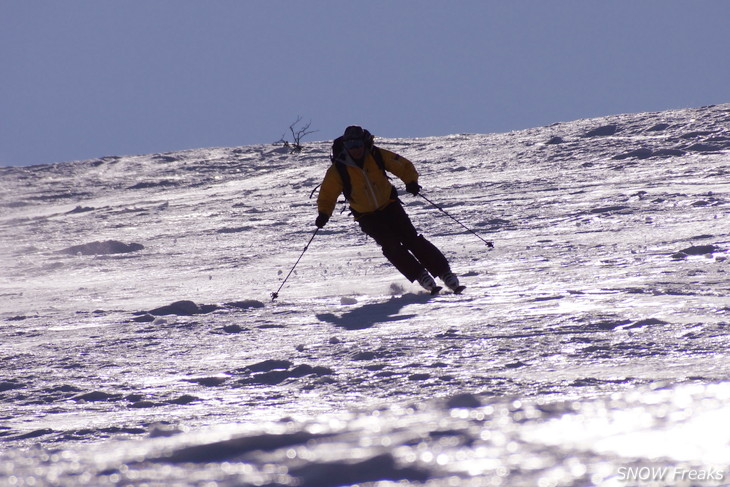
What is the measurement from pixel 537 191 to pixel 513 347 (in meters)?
10.2

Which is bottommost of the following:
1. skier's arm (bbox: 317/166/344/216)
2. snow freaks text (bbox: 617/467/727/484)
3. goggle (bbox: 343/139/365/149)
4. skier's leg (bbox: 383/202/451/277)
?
skier's leg (bbox: 383/202/451/277)

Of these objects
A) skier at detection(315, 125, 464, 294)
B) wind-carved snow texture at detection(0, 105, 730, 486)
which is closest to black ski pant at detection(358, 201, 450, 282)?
skier at detection(315, 125, 464, 294)

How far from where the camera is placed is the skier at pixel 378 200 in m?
8.20

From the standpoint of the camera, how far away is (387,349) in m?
5.68

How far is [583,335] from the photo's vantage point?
18.0 feet

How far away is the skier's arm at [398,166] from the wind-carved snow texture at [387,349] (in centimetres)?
97

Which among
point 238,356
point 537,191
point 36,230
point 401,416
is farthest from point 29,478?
point 36,230

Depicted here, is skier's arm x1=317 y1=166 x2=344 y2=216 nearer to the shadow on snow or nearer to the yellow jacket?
the yellow jacket

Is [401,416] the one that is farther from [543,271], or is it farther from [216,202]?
[216,202]

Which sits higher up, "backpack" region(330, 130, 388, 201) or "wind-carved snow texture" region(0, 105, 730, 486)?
"backpack" region(330, 130, 388, 201)

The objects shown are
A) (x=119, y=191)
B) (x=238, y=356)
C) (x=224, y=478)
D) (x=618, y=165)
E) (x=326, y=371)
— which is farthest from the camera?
(x=119, y=191)

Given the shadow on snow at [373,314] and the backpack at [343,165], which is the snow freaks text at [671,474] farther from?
the backpack at [343,165]

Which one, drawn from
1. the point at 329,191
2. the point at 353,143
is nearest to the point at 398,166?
the point at 353,143

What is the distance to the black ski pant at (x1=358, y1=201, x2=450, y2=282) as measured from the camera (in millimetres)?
8219
